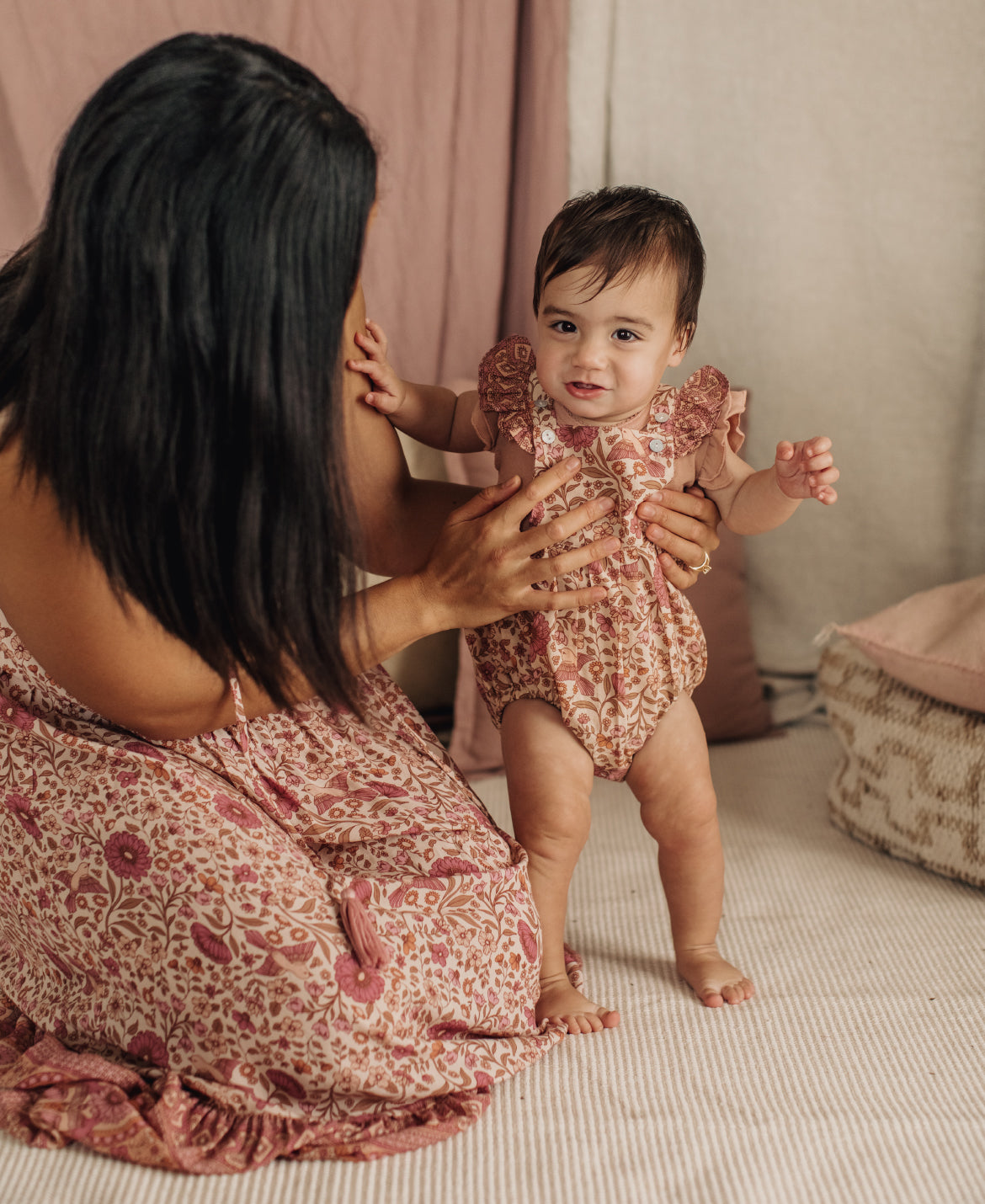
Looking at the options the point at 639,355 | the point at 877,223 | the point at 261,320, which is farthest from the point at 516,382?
the point at 877,223

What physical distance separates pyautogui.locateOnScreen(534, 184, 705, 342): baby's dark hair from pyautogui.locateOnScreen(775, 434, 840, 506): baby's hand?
7.3 inches

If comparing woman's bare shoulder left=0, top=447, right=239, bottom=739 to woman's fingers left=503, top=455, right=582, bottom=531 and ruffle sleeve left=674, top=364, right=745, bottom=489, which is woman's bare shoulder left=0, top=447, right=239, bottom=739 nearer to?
woman's fingers left=503, top=455, right=582, bottom=531

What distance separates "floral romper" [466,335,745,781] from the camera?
1.14m

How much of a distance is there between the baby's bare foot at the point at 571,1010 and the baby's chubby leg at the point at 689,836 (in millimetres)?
125

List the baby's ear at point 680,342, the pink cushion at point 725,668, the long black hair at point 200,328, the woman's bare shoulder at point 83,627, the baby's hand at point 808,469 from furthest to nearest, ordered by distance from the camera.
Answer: the pink cushion at point 725,668 < the baby's ear at point 680,342 < the baby's hand at point 808,469 < the woman's bare shoulder at point 83,627 < the long black hair at point 200,328

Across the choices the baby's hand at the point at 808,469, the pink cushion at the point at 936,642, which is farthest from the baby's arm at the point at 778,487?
the pink cushion at the point at 936,642

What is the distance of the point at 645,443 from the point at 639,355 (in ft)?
0.32

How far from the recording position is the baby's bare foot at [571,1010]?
45.8 inches

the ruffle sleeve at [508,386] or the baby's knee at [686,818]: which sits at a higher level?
the ruffle sleeve at [508,386]

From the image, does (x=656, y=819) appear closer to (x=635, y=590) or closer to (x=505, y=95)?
(x=635, y=590)

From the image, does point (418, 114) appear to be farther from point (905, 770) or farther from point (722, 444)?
point (905, 770)

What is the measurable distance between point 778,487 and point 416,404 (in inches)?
16.2

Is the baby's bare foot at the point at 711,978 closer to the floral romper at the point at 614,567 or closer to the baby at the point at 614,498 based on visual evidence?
the baby at the point at 614,498

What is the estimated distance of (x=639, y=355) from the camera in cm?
109
